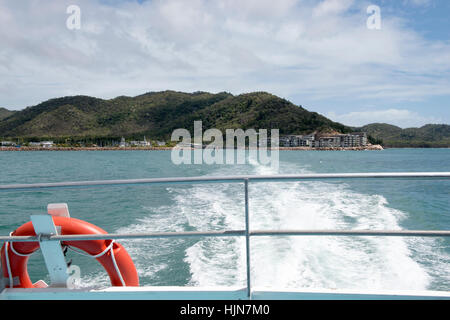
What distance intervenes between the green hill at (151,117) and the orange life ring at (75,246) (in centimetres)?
9563

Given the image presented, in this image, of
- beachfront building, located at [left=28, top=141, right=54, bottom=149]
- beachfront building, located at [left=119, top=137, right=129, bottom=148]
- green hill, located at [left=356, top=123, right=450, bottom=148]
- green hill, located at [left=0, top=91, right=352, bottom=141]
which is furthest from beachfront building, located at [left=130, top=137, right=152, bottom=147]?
green hill, located at [left=356, top=123, right=450, bottom=148]

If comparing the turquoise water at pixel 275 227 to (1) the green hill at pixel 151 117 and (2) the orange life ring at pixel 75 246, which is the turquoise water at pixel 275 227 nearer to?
(2) the orange life ring at pixel 75 246

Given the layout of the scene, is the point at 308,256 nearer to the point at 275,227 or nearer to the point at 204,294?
the point at 275,227

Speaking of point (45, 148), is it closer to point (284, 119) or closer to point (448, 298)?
point (284, 119)

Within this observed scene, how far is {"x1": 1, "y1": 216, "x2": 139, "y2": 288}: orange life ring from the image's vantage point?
2.04m

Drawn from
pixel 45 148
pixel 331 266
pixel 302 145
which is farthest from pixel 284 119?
pixel 331 266

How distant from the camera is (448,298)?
1.77m

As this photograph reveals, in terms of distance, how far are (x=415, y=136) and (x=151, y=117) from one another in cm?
11576

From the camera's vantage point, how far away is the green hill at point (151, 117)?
342 feet

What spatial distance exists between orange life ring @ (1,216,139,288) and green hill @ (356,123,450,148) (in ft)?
470

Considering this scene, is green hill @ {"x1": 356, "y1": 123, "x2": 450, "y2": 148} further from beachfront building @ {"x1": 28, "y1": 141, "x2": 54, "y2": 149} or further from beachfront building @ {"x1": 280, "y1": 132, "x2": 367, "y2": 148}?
beachfront building @ {"x1": 28, "y1": 141, "x2": 54, "y2": 149}

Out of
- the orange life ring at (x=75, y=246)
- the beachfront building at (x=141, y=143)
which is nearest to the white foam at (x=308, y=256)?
the orange life ring at (x=75, y=246)

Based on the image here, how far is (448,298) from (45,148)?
123 metres

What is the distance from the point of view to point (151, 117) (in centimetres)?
14250
